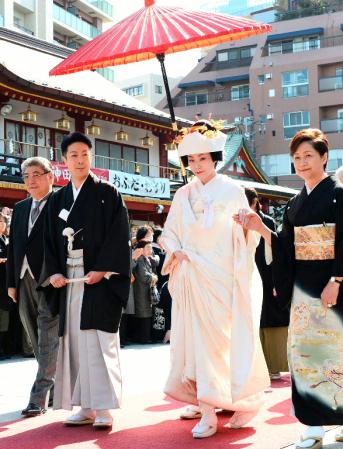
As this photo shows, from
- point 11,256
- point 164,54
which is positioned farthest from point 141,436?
point 164,54

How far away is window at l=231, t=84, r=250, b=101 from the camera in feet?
162

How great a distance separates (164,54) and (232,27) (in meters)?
0.63

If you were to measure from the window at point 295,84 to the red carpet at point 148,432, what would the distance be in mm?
42056

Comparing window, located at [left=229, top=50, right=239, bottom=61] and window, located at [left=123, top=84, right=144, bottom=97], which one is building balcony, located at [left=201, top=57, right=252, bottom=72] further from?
window, located at [left=123, top=84, right=144, bottom=97]

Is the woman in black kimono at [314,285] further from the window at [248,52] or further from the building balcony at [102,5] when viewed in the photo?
the building balcony at [102,5]

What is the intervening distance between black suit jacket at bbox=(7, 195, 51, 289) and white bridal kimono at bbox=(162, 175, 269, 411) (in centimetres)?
115

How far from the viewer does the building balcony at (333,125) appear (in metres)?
43.9

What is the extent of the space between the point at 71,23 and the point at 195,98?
1072 centimetres

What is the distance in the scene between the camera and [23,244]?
5.25 m

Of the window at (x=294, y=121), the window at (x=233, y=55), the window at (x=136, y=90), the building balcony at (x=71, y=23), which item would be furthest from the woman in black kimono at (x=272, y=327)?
the window at (x=136, y=90)

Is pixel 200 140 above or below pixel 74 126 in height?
below

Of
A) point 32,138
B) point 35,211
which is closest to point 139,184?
point 32,138

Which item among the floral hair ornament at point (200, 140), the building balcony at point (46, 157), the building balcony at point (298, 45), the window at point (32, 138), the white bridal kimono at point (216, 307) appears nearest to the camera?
the white bridal kimono at point (216, 307)

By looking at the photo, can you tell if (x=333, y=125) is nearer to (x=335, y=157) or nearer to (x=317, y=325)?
(x=335, y=157)
